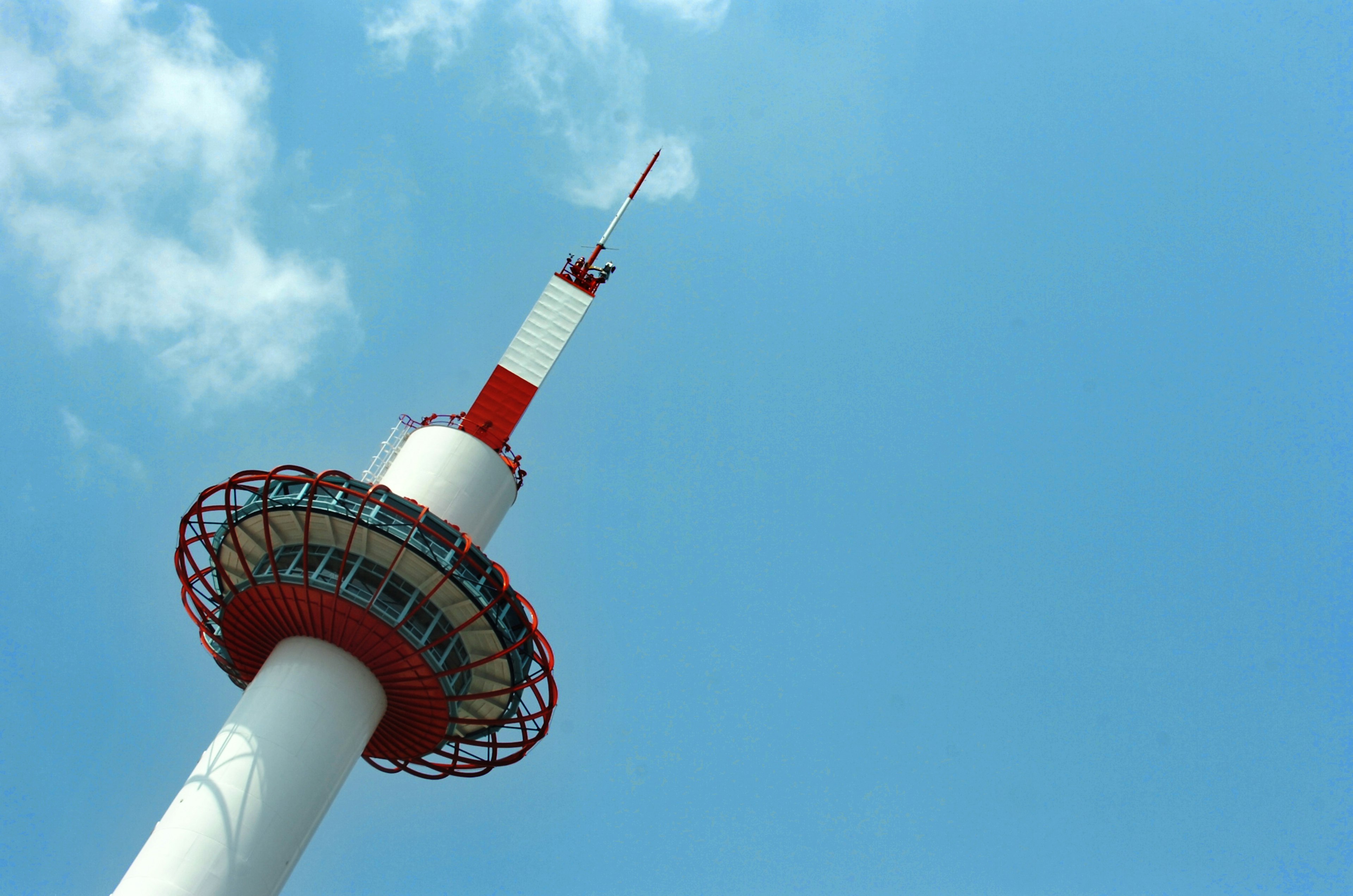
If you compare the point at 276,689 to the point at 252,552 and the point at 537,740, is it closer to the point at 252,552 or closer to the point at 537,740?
the point at 252,552

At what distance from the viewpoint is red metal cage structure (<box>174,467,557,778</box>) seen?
37594 millimetres

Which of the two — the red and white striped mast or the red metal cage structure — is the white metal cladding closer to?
the red and white striped mast

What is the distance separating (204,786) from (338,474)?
13585mm

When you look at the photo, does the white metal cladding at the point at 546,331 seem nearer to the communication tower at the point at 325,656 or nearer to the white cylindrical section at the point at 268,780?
the communication tower at the point at 325,656

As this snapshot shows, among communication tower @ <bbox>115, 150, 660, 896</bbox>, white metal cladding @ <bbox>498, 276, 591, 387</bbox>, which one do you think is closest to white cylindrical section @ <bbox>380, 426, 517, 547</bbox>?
communication tower @ <bbox>115, 150, 660, 896</bbox>

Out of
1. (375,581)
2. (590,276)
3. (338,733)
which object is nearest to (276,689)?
(338,733)

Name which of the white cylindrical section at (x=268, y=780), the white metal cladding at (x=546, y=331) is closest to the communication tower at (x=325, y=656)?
the white cylindrical section at (x=268, y=780)

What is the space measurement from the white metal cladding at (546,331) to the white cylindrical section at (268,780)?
20538mm

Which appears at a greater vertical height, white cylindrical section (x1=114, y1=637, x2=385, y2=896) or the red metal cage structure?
the red metal cage structure

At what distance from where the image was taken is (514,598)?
39.0 metres

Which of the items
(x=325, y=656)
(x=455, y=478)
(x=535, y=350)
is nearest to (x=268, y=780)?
(x=325, y=656)

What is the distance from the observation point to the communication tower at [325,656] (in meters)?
33.9

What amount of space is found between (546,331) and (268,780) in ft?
97.5

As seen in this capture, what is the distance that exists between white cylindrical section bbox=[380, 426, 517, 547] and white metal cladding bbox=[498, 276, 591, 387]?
288 inches
